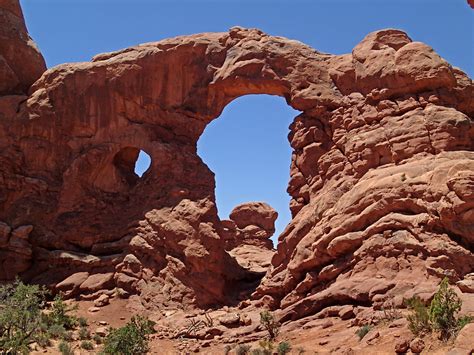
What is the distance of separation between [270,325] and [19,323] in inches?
317

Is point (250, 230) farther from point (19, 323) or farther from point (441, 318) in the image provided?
point (441, 318)

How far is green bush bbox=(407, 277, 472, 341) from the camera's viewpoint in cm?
1326

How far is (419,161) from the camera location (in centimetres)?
2019

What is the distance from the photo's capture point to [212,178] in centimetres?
2683

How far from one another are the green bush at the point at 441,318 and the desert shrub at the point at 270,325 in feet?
17.5

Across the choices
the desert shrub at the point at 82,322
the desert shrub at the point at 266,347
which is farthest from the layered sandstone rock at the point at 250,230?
the desert shrub at the point at 266,347

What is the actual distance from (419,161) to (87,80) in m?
16.9

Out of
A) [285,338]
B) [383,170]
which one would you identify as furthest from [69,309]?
[383,170]

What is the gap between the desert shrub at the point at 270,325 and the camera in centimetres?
1858

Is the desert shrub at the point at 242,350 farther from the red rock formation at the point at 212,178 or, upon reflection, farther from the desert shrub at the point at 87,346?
the desert shrub at the point at 87,346

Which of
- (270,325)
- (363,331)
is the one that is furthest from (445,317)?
(270,325)

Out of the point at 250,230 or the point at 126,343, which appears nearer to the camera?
the point at 126,343

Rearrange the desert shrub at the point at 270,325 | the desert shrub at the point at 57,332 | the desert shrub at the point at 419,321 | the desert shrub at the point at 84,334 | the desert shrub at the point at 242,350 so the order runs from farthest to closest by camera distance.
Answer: the desert shrub at the point at 84,334, the desert shrub at the point at 57,332, the desert shrub at the point at 270,325, the desert shrub at the point at 242,350, the desert shrub at the point at 419,321

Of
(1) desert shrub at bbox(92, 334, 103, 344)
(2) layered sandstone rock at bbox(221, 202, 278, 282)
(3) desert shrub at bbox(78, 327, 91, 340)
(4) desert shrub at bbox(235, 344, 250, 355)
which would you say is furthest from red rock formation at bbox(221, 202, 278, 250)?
(4) desert shrub at bbox(235, 344, 250, 355)
